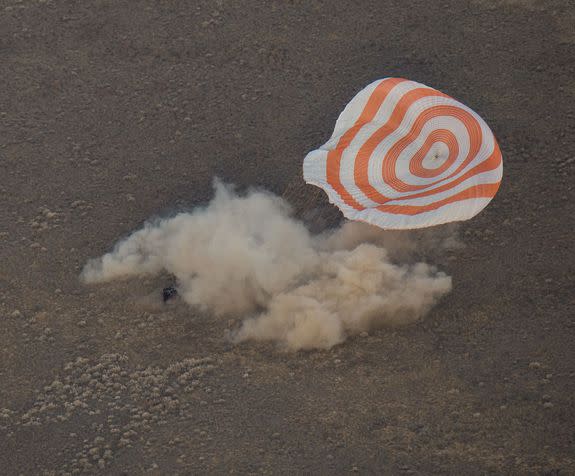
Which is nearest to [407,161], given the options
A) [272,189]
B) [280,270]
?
[280,270]

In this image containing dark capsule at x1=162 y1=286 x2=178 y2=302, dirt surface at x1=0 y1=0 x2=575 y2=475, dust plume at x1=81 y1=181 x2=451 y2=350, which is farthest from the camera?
dark capsule at x1=162 y1=286 x2=178 y2=302

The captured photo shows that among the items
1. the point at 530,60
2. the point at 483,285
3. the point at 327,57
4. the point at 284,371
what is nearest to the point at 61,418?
the point at 284,371

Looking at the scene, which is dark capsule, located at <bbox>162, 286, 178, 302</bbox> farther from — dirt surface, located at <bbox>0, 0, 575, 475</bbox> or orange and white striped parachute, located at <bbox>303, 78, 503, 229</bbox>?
orange and white striped parachute, located at <bbox>303, 78, 503, 229</bbox>

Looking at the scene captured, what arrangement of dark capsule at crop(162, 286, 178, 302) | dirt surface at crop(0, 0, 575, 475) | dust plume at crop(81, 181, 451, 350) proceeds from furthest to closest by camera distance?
dark capsule at crop(162, 286, 178, 302) < dust plume at crop(81, 181, 451, 350) < dirt surface at crop(0, 0, 575, 475)

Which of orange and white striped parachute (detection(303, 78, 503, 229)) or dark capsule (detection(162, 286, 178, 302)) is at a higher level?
orange and white striped parachute (detection(303, 78, 503, 229))

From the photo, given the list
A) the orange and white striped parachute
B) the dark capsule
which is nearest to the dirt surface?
the dark capsule

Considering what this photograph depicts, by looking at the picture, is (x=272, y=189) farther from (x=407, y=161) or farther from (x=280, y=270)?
(x=407, y=161)

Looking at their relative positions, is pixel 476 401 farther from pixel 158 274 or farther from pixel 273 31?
pixel 273 31
